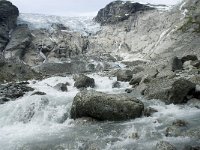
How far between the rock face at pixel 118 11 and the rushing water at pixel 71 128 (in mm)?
101835

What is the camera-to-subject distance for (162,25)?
104188 mm

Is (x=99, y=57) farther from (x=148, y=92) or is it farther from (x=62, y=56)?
(x=148, y=92)

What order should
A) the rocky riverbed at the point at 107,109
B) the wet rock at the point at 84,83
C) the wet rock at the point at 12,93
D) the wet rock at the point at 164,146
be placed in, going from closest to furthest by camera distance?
the wet rock at the point at 164,146, the rocky riverbed at the point at 107,109, the wet rock at the point at 12,93, the wet rock at the point at 84,83

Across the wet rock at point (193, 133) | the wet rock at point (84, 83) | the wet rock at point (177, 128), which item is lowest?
the wet rock at point (84, 83)

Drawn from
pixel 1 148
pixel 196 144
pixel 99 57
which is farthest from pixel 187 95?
pixel 99 57

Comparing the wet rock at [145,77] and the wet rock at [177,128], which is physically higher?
the wet rock at [177,128]

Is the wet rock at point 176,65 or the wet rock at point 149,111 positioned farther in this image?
the wet rock at point 176,65

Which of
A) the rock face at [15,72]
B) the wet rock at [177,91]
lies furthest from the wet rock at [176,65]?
the rock face at [15,72]

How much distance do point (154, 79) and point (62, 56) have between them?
64491 mm

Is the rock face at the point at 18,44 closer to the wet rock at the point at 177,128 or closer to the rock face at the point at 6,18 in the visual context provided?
the rock face at the point at 6,18

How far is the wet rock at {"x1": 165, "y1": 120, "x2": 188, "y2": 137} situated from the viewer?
16.1 metres

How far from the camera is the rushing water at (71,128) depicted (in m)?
15.8

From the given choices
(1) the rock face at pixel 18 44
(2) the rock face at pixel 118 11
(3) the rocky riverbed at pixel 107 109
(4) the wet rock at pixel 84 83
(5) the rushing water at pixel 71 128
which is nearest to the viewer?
(5) the rushing water at pixel 71 128

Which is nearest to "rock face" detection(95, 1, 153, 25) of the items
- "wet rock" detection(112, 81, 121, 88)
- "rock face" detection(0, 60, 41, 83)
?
"rock face" detection(0, 60, 41, 83)
